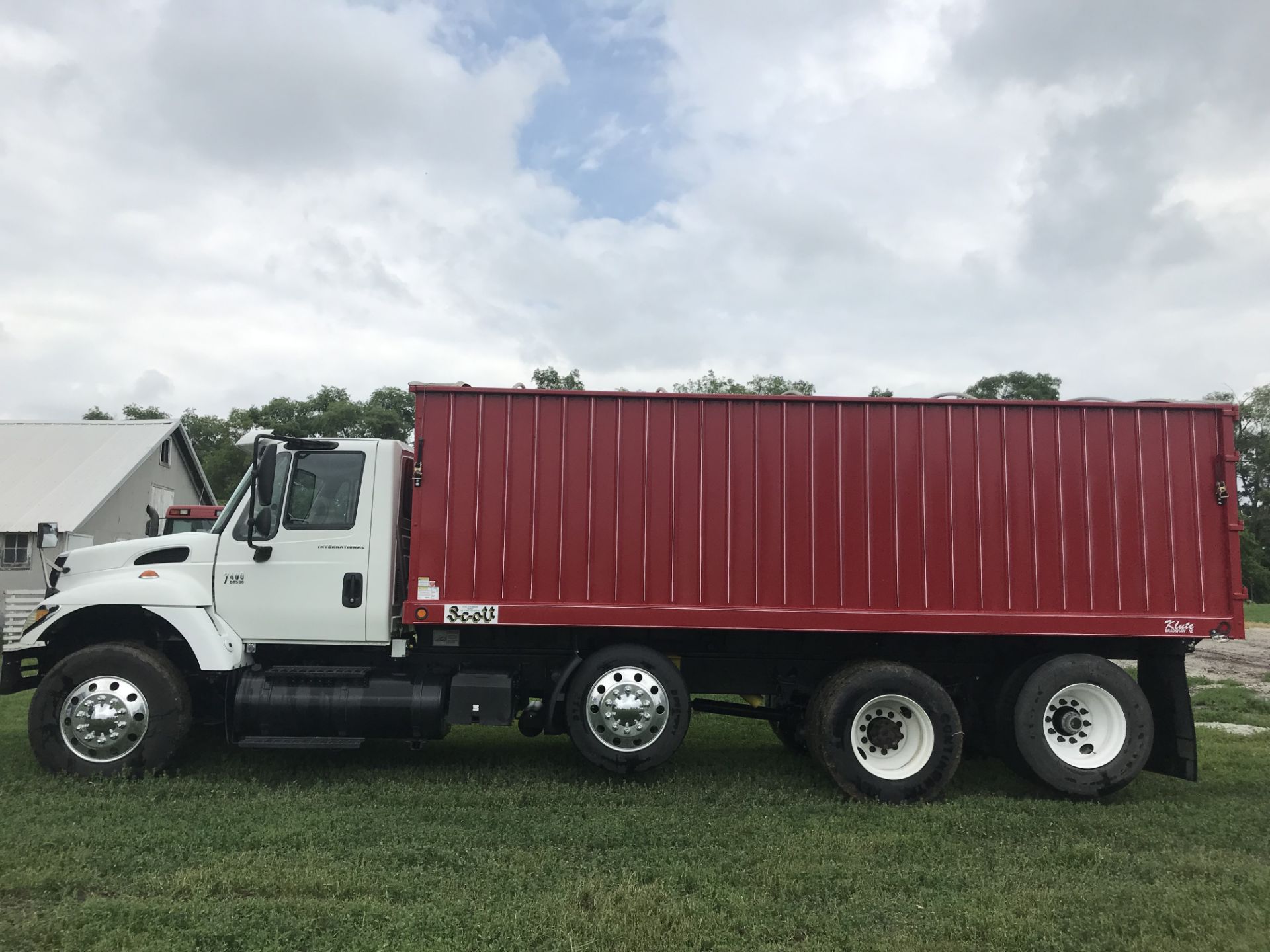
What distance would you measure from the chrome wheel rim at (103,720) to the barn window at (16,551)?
16.7 meters

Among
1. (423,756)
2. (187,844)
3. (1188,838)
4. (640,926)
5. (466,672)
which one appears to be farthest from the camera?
(423,756)

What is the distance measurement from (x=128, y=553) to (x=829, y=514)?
5.61 meters

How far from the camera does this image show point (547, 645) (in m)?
6.90

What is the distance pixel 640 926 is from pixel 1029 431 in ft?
15.6

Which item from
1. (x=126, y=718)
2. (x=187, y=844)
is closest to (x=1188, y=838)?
(x=187, y=844)

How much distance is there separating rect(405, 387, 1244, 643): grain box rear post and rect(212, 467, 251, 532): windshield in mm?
1553

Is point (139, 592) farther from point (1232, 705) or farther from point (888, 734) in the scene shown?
point (1232, 705)

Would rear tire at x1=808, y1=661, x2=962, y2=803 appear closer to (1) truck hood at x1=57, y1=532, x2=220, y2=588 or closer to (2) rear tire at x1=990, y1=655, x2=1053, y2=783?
(2) rear tire at x1=990, y1=655, x2=1053, y2=783

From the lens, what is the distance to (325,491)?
22.2ft

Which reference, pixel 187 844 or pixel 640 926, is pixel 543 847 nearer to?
pixel 640 926

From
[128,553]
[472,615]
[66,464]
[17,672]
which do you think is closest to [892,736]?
[472,615]

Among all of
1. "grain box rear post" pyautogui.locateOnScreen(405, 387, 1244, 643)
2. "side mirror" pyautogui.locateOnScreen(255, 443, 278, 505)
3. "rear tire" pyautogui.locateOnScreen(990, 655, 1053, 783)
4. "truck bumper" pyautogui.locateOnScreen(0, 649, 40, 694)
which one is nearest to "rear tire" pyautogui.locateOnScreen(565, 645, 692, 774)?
"grain box rear post" pyautogui.locateOnScreen(405, 387, 1244, 643)

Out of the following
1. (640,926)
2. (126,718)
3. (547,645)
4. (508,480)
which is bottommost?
(640,926)

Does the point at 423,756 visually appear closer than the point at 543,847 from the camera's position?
No
